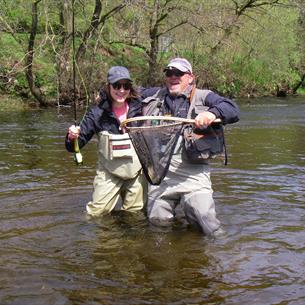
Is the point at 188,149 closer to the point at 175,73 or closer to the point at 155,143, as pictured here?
the point at 155,143

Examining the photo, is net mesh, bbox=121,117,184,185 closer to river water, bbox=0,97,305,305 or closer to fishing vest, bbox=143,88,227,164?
fishing vest, bbox=143,88,227,164

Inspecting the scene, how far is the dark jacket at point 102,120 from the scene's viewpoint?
6.07 meters

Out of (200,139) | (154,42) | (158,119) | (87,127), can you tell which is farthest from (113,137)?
(154,42)

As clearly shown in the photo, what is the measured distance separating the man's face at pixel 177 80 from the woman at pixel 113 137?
55 cm

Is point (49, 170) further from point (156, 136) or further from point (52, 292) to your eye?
point (52, 292)

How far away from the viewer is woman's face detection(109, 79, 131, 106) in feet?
19.3

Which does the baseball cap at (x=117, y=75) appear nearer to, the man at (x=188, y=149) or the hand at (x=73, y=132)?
the man at (x=188, y=149)

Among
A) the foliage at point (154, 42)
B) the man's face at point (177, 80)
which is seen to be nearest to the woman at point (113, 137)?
the man's face at point (177, 80)

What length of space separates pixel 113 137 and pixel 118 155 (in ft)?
0.74

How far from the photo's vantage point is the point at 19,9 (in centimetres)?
2106

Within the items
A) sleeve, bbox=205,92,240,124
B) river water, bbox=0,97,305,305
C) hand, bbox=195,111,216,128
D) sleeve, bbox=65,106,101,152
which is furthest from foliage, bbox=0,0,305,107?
hand, bbox=195,111,216,128

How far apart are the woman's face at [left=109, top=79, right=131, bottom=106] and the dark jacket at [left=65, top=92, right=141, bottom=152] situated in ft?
0.46

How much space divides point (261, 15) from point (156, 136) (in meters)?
23.9

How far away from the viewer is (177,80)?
5520mm
